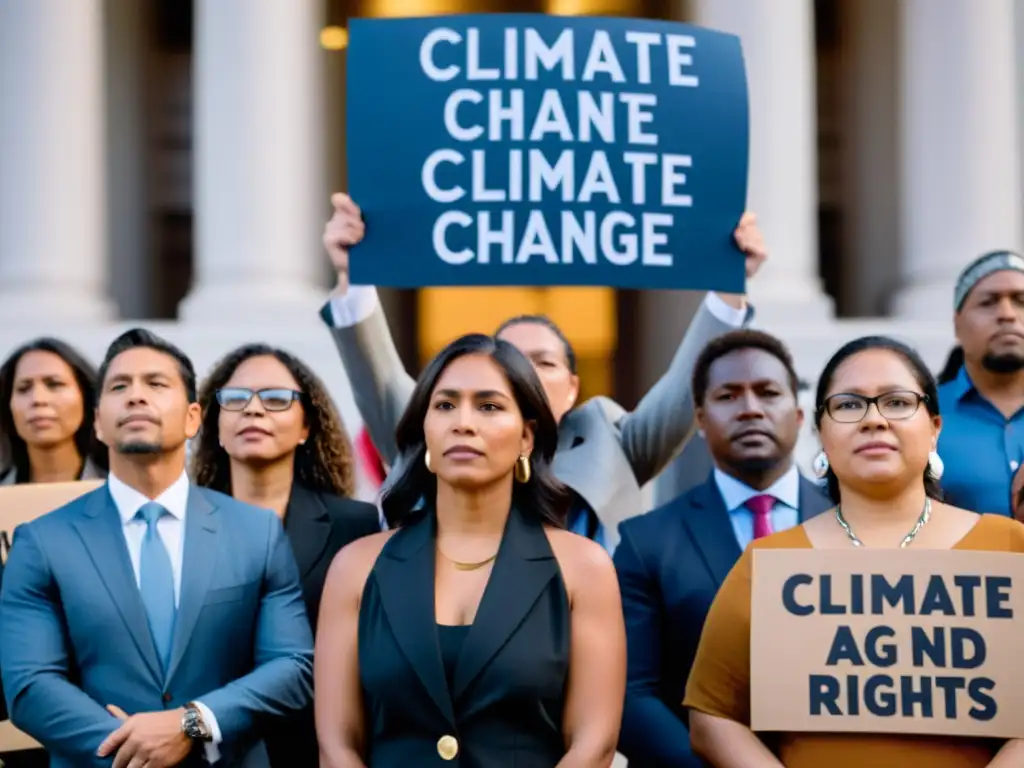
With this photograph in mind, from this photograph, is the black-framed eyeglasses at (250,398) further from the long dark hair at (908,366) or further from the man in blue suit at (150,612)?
the long dark hair at (908,366)

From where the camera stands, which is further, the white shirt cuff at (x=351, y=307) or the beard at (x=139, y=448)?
the white shirt cuff at (x=351, y=307)

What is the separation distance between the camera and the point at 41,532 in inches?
196

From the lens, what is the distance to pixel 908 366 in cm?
460

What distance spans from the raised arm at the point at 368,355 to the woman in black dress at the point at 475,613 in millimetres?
1829

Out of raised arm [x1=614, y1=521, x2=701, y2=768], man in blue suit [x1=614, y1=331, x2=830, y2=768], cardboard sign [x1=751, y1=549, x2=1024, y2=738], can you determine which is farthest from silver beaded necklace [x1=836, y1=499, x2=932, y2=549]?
raised arm [x1=614, y1=521, x2=701, y2=768]

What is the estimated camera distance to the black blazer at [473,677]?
434cm

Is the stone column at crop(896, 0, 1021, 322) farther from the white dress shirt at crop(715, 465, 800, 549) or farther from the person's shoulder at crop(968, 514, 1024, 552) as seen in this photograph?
the person's shoulder at crop(968, 514, 1024, 552)

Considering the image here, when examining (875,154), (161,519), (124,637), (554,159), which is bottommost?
(124,637)

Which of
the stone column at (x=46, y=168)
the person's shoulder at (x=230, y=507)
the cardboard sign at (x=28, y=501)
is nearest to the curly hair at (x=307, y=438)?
the cardboard sign at (x=28, y=501)

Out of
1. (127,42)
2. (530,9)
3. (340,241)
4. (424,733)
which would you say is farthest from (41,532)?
(530,9)

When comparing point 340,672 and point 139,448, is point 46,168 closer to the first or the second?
point 139,448

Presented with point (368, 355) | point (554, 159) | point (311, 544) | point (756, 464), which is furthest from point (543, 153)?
point (311, 544)

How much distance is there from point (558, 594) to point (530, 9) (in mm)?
19987

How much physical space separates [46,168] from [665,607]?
→ 45.7ft
